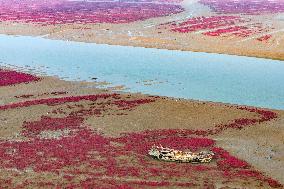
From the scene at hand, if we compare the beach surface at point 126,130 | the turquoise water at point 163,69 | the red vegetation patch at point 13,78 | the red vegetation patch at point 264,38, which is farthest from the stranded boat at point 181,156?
the red vegetation patch at point 264,38

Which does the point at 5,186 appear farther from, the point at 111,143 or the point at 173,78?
the point at 173,78

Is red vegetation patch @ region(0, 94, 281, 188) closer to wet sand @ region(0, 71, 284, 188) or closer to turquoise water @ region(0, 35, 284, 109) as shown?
wet sand @ region(0, 71, 284, 188)

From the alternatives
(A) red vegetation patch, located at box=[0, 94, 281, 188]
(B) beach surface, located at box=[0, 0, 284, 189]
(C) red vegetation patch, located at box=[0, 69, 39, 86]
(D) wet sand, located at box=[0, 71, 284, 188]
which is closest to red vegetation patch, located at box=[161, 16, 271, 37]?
(B) beach surface, located at box=[0, 0, 284, 189]

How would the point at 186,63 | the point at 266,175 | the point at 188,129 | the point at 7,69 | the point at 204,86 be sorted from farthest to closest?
1. the point at 186,63
2. the point at 7,69
3. the point at 204,86
4. the point at 188,129
5. the point at 266,175

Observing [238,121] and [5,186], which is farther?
[238,121]

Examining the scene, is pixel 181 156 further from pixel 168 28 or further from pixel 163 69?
pixel 168 28

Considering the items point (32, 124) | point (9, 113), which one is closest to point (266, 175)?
point (32, 124)
